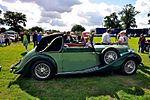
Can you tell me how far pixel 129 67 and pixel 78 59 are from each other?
2021mm

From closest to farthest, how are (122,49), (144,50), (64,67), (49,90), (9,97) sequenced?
(9,97)
(49,90)
(64,67)
(122,49)
(144,50)

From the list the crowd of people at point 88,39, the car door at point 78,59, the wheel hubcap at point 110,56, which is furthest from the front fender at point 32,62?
the wheel hubcap at point 110,56

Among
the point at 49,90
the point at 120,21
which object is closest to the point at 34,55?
the point at 49,90

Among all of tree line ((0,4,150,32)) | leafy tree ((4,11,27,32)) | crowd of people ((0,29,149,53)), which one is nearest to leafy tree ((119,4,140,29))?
tree line ((0,4,150,32))

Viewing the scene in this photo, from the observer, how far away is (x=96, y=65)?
8.42 metres

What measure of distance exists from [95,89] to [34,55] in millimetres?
2340

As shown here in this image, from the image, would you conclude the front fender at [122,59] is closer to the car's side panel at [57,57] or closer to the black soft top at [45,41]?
the car's side panel at [57,57]

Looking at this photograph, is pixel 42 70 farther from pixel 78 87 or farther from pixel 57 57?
pixel 78 87

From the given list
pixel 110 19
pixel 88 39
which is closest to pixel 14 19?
pixel 110 19

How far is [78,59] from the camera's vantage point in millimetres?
8188

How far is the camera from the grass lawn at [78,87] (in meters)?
6.27

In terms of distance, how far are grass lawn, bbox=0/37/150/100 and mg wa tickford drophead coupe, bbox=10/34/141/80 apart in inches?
12.0

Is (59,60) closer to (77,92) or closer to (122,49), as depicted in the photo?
(77,92)

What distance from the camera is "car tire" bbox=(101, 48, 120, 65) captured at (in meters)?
8.44
